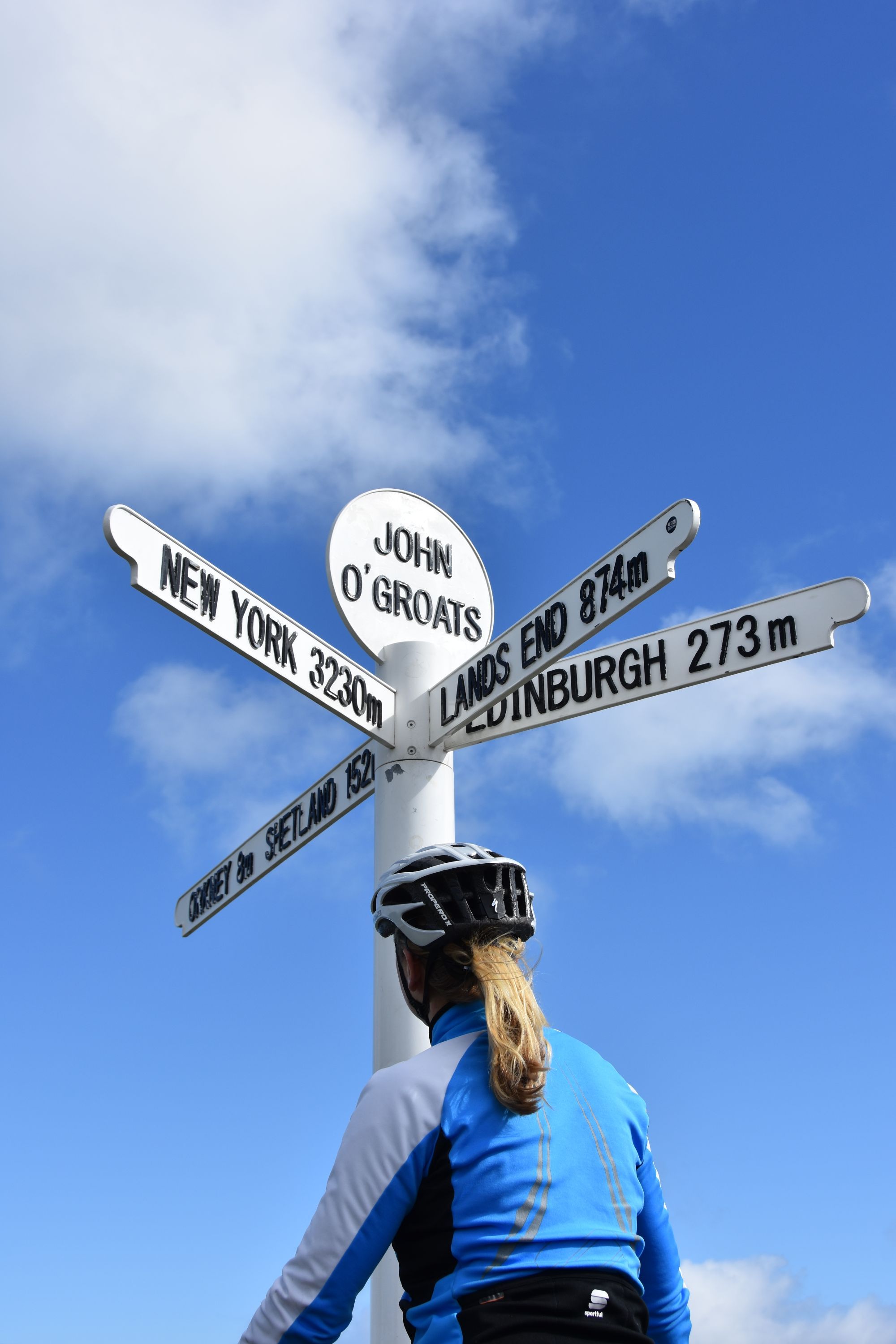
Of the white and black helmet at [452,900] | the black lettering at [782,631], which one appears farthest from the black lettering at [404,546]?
the white and black helmet at [452,900]

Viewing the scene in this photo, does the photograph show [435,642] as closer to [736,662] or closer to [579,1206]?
[736,662]

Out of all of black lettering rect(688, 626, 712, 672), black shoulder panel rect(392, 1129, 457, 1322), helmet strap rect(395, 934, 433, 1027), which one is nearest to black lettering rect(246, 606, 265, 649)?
black lettering rect(688, 626, 712, 672)

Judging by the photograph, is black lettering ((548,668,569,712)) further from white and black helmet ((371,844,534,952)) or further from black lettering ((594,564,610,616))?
white and black helmet ((371,844,534,952))

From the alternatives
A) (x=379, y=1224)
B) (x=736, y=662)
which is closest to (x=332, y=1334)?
A: (x=379, y=1224)

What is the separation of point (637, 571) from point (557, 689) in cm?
104

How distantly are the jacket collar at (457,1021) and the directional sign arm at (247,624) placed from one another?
244cm

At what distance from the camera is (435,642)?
567 centimetres

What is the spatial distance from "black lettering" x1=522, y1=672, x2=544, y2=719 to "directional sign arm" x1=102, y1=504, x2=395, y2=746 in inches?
22.4

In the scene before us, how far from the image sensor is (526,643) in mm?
4703

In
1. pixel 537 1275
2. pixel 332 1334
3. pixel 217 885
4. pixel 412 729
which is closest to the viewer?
pixel 537 1275

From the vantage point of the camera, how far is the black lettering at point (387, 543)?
5793mm

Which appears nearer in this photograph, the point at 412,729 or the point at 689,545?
the point at 689,545

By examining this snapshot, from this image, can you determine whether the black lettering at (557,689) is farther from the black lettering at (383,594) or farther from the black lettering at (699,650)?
the black lettering at (383,594)

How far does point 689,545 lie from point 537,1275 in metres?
2.67
